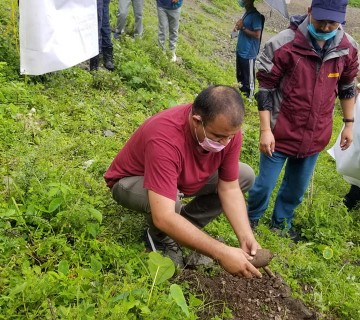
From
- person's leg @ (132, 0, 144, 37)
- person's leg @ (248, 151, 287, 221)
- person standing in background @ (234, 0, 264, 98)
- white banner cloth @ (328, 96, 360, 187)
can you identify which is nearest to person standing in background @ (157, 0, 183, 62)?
person's leg @ (132, 0, 144, 37)

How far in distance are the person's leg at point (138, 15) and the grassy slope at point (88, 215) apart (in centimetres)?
177

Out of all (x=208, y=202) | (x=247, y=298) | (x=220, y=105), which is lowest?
(x=247, y=298)

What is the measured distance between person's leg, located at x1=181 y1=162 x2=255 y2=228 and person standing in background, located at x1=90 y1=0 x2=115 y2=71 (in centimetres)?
345

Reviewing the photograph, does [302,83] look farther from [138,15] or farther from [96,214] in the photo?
[138,15]

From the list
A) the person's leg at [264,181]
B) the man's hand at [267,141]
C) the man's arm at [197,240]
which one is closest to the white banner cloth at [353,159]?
the person's leg at [264,181]

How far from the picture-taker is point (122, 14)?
26.6 ft

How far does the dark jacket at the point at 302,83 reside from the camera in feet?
11.2

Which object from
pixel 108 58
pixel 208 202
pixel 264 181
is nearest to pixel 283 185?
pixel 264 181

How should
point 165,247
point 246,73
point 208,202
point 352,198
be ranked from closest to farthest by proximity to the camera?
1. point 165,247
2. point 208,202
3. point 352,198
4. point 246,73

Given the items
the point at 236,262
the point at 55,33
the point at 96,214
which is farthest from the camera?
the point at 55,33

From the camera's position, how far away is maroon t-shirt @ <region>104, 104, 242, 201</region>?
2566 millimetres

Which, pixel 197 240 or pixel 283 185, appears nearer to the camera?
pixel 197 240

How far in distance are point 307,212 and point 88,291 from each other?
2711mm

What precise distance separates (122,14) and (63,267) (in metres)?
6.33
